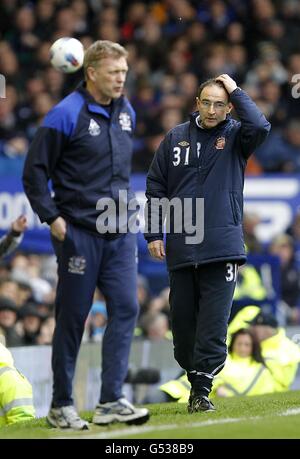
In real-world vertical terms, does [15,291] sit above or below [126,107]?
below

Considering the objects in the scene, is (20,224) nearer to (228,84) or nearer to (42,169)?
(228,84)

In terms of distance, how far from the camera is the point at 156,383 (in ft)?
36.0

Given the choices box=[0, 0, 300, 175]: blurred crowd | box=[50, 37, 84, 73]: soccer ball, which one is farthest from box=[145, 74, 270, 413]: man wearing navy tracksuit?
box=[0, 0, 300, 175]: blurred crowd

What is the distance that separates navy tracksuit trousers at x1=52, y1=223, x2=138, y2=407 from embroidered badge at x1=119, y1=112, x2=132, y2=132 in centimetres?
60

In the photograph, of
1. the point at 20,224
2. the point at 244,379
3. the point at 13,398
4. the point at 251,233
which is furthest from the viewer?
the point at 251,233

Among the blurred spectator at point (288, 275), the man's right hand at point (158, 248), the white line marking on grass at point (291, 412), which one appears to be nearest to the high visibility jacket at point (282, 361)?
the white line marking on grass at point (291, 412)

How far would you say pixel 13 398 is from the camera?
7.78 m

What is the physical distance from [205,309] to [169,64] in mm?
10844

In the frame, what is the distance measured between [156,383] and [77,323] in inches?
Answer: 171

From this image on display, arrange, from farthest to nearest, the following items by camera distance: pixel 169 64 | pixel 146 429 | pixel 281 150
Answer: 1. pixel 169 64
2. pixel 281 150
3. pixel 146 429

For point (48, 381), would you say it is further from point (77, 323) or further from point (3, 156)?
point (3, 156)

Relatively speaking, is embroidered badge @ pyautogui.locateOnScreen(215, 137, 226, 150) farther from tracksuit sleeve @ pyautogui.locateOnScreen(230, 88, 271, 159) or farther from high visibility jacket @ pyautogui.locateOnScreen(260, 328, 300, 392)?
high visibility jacket @ pyautogui.locateOnScreen(260, 328, 300, 392)

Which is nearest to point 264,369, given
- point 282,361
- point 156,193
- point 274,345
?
point 282,361

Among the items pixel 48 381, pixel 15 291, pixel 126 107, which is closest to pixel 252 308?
pixel 48 381
